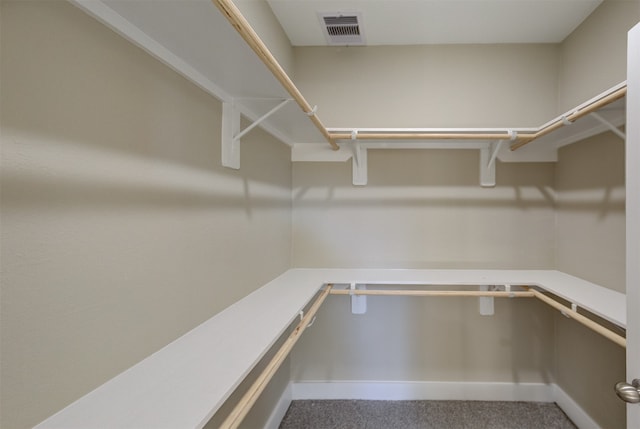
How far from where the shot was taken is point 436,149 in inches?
74.3

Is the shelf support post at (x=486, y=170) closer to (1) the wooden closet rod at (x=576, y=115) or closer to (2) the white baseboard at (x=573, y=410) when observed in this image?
(1) the wooden closet rod at (x=576, y=115)

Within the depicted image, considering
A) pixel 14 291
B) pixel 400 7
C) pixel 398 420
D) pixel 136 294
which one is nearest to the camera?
pixel 14 291

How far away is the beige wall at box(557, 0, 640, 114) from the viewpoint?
4.38 feet

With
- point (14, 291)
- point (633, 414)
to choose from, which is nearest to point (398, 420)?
point (633, 414)

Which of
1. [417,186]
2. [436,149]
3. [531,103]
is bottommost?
[417,186]

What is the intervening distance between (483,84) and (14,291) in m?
2.22

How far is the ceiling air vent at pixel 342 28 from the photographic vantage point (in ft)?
5.28

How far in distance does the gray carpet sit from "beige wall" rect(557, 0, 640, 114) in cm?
174

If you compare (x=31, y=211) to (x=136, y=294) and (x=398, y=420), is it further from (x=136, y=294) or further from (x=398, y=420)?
(x=398, y=420)

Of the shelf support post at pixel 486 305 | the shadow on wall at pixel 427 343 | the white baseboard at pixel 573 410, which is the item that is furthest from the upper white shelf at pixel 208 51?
the white baseboard at pixel 573 410

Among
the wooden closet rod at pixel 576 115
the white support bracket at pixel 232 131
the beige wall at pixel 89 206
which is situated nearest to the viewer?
the beige wall at pixel 89 206

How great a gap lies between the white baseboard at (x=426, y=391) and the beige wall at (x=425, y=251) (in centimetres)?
4

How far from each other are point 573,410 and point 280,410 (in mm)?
1606

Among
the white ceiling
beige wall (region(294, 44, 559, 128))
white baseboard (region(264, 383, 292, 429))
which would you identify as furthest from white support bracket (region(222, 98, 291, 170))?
white baseboard (region(264, 383, 292, 429))
